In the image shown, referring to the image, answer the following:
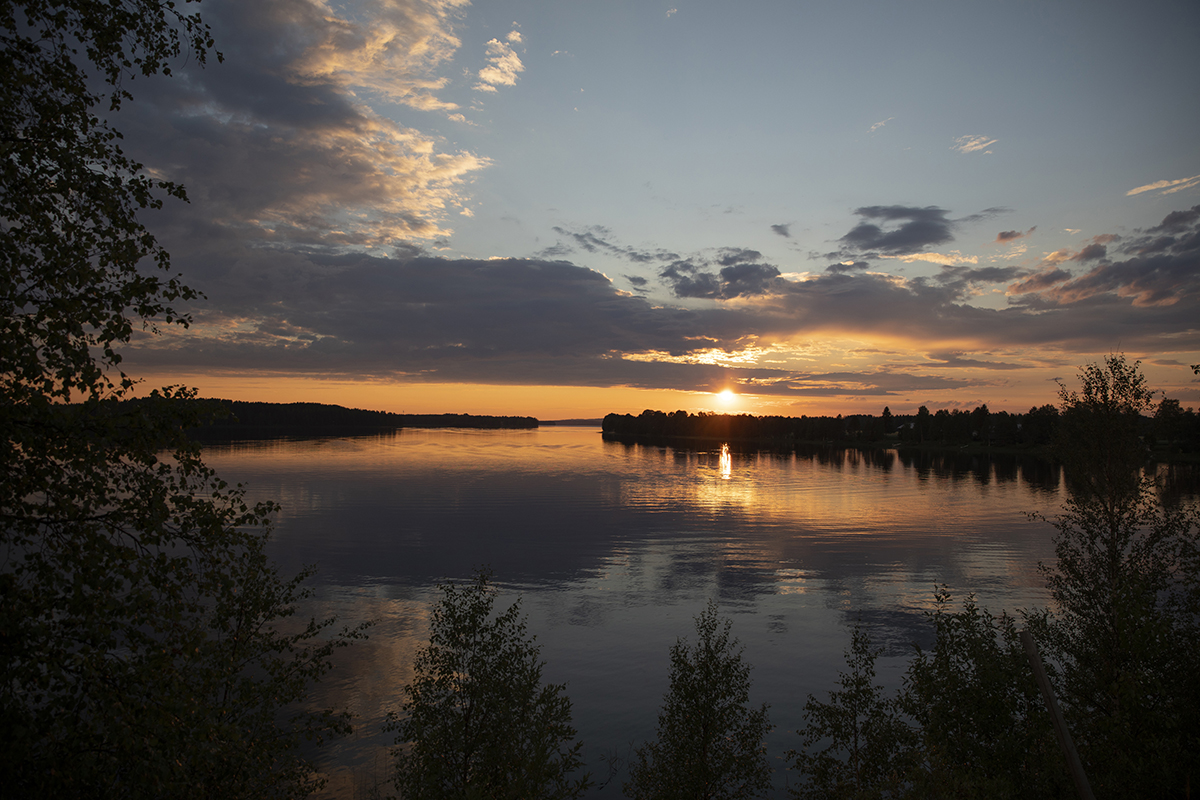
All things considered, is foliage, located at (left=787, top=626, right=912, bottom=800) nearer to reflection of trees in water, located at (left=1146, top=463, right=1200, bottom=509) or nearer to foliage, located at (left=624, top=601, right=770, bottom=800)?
foliage, located at (left=624, top=601, right=770, bottom=800)

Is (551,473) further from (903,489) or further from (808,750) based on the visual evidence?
(808,750)

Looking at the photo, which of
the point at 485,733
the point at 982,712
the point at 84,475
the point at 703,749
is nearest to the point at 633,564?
the point at 703,749

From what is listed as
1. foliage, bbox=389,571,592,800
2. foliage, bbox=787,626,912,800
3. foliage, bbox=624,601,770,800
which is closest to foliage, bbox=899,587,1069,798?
foliage, bbox=787,626,912,800

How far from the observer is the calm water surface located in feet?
127

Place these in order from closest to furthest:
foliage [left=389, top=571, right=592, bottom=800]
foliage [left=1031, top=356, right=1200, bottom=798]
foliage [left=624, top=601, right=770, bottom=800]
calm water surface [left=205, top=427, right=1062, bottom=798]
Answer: foliage [left=1031, top=356, right=1200, bottom=798]
foliage [left=389, top=571, right=592, bottom=800]
foliage [left=624, top=601, right=770, bottom=800]
calm water surface [left=205, top=427, right=1062, bottom=798]

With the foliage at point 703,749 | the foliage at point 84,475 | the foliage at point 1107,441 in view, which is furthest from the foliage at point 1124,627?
the foliage at point 84,475

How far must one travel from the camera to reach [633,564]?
6838 centimetres

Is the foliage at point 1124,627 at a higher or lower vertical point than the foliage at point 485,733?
higher

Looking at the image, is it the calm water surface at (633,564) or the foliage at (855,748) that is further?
the calm water surface at (633,564)

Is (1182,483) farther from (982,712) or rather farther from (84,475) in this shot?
(84,475)

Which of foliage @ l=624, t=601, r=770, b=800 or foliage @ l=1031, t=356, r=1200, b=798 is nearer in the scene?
foliage @ l=1031, t=356, r=1200, b=798

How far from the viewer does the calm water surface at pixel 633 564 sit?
38.6 meters

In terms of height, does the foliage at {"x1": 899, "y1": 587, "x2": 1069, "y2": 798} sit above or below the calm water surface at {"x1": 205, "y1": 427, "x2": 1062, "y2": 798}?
above

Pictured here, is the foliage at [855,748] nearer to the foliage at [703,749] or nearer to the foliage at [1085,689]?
the foliage at [1085,689]
